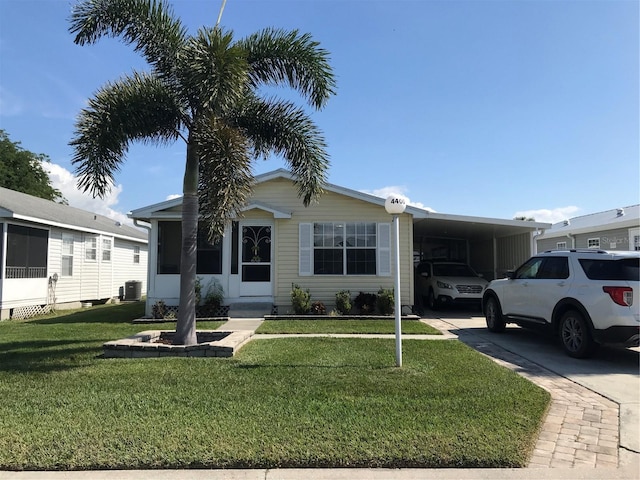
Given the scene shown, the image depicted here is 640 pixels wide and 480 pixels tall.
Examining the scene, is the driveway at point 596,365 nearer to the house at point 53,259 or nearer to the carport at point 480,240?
the carport at point 480,240

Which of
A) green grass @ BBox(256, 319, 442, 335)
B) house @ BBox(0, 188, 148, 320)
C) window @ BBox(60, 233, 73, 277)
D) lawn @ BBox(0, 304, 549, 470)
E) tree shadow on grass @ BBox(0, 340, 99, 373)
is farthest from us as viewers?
window @ BBox(60, 233, 73, 277)

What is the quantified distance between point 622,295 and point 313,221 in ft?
27.9

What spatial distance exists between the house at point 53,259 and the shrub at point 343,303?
9.93 metres

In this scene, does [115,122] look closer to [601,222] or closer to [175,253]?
[175,253]

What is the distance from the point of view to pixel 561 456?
3859 mm

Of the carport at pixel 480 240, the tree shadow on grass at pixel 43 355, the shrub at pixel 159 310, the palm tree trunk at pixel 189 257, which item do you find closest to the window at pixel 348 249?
the carport at pixel 480 240

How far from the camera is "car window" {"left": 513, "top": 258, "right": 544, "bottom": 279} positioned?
347 inches

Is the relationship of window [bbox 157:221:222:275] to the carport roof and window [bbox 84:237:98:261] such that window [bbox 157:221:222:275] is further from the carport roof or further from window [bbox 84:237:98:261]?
window [bbox 84:237:98:261]

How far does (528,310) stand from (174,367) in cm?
661

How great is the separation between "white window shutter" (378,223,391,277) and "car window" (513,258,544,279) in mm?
4712

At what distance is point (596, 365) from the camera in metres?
7.01

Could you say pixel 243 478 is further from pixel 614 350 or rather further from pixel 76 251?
pixel 76 251

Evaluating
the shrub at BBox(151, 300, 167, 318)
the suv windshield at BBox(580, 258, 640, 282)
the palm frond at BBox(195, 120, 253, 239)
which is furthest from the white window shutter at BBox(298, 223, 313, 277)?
the suv windshield at BBox(580, 258, 640, 282)

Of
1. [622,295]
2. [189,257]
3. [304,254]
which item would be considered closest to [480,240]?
[304,254]
